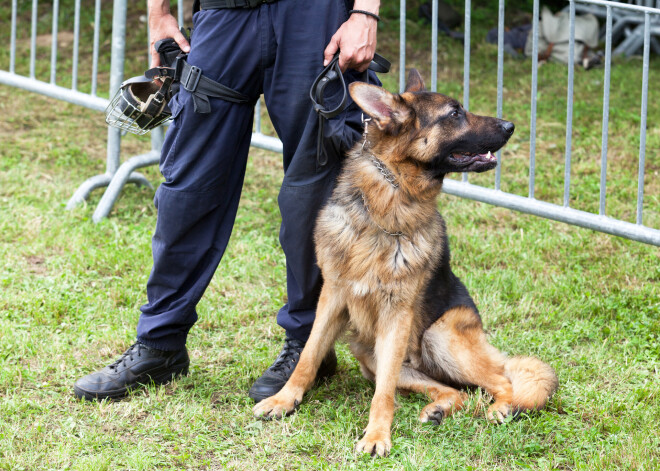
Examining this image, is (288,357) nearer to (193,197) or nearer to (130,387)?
(130,387)

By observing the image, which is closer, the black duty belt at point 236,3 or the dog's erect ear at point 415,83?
the black duty belt at point 236,3

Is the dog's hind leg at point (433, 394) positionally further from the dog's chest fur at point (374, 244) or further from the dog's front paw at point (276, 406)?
the dog's front paw at point (276, 406)

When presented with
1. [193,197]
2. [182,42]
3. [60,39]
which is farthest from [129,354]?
[60,39]

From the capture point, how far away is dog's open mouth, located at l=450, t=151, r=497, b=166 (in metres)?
3.22

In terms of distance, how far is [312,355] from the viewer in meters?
3.37

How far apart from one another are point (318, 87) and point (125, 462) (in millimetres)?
1663

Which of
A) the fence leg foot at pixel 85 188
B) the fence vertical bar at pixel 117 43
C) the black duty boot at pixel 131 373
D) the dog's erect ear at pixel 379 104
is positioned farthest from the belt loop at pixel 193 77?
the fence leg foot at pixel 85 188

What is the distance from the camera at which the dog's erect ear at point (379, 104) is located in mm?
2986

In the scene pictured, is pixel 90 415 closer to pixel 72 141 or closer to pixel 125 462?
pixel 125 462

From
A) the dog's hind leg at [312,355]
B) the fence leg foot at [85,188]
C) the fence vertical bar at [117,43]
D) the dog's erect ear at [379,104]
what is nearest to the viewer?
the dog's erect ear at [379,104]

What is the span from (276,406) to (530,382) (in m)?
1.12

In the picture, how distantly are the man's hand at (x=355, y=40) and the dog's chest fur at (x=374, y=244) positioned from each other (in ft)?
1.44

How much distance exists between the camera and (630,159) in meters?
6.45

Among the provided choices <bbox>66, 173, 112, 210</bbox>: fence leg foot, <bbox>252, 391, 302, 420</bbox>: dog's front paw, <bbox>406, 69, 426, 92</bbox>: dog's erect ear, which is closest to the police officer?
<bbox>252, 391, 302, 420</bbox>: dog's front paw
